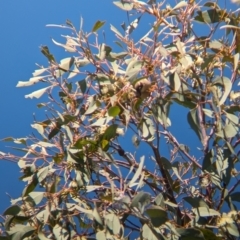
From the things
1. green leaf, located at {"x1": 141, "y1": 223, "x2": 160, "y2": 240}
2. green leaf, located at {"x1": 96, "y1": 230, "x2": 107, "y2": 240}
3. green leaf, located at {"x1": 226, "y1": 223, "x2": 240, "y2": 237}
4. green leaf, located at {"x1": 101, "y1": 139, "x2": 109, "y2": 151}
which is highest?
green leaf, located at {"x1": 101, "y1": 139, "x2": 109, "y2": 151}

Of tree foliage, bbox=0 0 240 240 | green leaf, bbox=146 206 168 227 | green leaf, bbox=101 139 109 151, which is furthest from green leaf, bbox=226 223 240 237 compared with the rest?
green leaf, bbox=101 139 109 151

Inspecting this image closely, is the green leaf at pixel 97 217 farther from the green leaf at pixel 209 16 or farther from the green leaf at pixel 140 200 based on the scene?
the green leaf at pixel 209 16

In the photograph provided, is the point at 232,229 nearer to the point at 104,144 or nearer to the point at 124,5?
the point at 104,144

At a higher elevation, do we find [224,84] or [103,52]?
[103,52]

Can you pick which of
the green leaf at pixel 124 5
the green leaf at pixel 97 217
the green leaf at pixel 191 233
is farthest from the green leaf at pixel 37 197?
the green leaf at pixel 124 5

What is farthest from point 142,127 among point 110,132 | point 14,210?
point 14,210

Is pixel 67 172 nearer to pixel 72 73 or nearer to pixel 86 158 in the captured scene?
pixel 86 158

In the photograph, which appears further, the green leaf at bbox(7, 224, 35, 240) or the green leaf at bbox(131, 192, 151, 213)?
the green leaf at bbox(7, 224, 35, 240)

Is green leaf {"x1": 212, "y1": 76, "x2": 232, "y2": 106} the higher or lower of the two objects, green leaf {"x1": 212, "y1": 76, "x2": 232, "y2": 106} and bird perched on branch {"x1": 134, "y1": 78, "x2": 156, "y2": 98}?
the lower

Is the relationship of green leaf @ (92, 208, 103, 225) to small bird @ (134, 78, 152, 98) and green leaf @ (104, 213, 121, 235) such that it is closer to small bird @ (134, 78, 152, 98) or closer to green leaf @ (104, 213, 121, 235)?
green leaf @ (104, 213, 121, 235)

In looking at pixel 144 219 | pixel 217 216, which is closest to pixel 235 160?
pixel 217 216
